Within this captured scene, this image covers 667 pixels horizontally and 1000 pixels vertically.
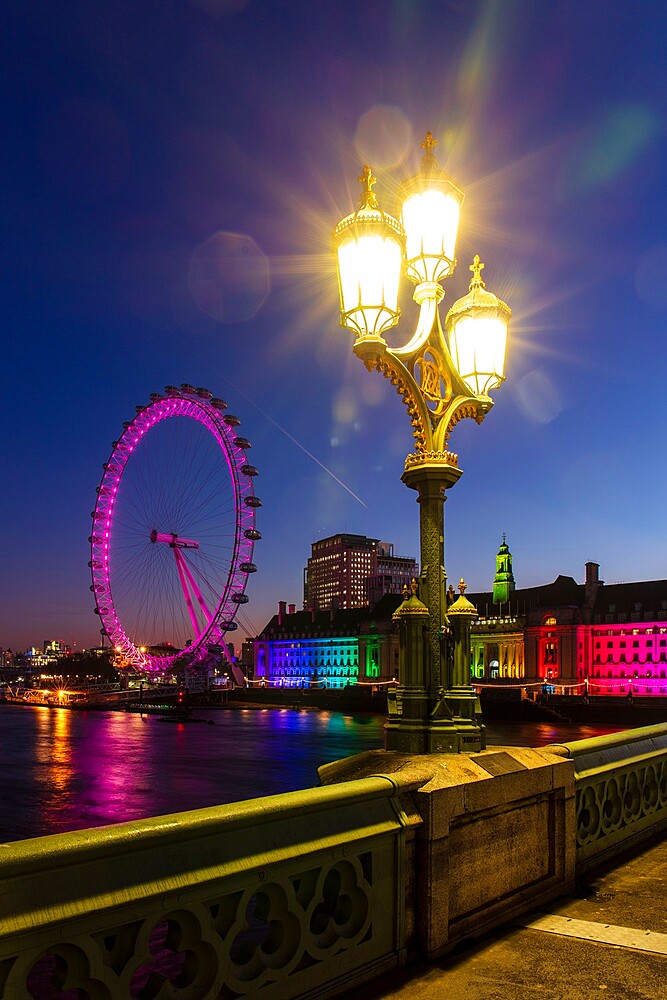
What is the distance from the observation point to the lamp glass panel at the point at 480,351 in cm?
899

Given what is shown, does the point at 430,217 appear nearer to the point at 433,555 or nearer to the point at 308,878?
the point at 433,555

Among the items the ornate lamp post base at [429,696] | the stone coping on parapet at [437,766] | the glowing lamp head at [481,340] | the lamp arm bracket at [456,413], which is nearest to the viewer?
the stone coping on parapet at [437,766]

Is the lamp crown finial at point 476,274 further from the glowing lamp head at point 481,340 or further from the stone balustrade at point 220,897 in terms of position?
the stone balustrade at point 220,897

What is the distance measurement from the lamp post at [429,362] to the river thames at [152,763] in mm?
19693

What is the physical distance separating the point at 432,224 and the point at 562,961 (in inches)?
258

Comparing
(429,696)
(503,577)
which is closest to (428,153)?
(429,696)

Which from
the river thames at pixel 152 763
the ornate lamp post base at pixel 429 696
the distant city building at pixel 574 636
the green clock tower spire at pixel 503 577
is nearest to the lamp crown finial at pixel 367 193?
the ornate lamp post base at pixel 429 696

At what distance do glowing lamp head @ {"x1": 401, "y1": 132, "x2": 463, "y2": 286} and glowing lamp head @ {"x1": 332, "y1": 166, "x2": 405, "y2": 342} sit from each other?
0.67 m

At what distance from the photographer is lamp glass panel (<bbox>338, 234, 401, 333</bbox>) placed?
7797mm

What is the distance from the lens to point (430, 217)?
8508 millimetres

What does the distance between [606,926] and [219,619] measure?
72.1 m

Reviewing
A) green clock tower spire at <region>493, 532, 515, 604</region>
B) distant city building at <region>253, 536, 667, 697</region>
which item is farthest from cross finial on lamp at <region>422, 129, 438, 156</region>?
green clock tower spire at <region>493, 532, 515, 604</region>

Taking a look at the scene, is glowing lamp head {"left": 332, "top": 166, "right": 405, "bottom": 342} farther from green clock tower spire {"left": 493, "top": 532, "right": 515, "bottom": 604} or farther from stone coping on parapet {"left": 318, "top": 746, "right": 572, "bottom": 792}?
green clock tower spire {"left": 493, "top": 532, "right": 515, "bottom": 604}

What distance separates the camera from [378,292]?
780cm
